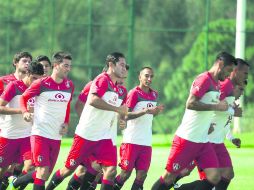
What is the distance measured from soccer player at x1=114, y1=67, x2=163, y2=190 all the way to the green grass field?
1.54 m

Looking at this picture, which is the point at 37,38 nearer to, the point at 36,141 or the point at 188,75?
the point at 188,75

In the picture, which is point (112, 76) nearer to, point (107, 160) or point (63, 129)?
point (63, 129)

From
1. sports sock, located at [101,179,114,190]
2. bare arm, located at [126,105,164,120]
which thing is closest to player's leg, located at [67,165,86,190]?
sports sock, located at [101,179,114,190]

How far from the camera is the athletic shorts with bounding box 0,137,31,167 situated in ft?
47.4

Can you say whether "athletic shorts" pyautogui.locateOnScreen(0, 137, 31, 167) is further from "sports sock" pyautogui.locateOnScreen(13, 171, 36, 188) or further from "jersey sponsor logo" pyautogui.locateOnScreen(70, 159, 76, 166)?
"jersey sponsor logo" pyautogui.locateOnScreen(70, 159, 76, 166)

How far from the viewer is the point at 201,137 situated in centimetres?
1346

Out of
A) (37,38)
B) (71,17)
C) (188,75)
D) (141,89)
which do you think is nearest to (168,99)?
(188,75)

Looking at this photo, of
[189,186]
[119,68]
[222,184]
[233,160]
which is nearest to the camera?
[119,68]

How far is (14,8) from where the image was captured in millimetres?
58438

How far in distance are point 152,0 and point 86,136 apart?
48166 millimetres

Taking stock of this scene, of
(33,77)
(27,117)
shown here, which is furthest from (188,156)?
(33,77)

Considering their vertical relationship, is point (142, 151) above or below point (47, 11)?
below

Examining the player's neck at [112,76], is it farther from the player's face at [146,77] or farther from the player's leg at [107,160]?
the player's face at [146,77]

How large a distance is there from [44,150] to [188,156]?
194 centimetres
